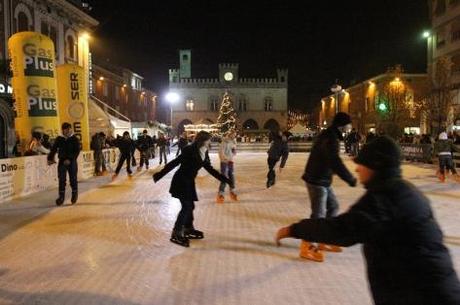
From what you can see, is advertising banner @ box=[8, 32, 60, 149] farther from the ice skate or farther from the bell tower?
the bell tower

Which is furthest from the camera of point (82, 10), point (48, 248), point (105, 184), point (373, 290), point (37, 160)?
point (82, 10)

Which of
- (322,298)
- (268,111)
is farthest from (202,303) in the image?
(268,111)

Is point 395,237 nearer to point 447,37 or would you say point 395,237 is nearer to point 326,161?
point 326,161

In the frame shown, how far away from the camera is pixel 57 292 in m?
4.84

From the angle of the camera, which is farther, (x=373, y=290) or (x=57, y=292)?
(x=57, y=292)

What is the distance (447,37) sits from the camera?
123ft

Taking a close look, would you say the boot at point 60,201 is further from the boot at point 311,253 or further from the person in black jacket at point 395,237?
the person in black jacket at point 395,237

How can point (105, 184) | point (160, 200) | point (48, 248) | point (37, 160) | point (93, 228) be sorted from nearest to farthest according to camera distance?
point (48, 248), point (93, 228), point (160, 200), point (37, 160), point (105, 184)

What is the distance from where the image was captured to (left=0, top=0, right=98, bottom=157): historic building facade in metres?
19.4

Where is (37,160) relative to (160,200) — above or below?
above

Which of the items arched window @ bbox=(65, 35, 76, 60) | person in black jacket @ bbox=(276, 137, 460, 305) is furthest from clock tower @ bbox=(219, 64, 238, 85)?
person in black jacket @ bbox=(276, 137, 460, 305)

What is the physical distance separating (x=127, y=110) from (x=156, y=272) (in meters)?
48.4

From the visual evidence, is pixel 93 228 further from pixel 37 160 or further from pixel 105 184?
pixel 105 184

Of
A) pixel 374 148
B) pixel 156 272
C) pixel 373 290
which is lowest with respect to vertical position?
pixel 156 272
